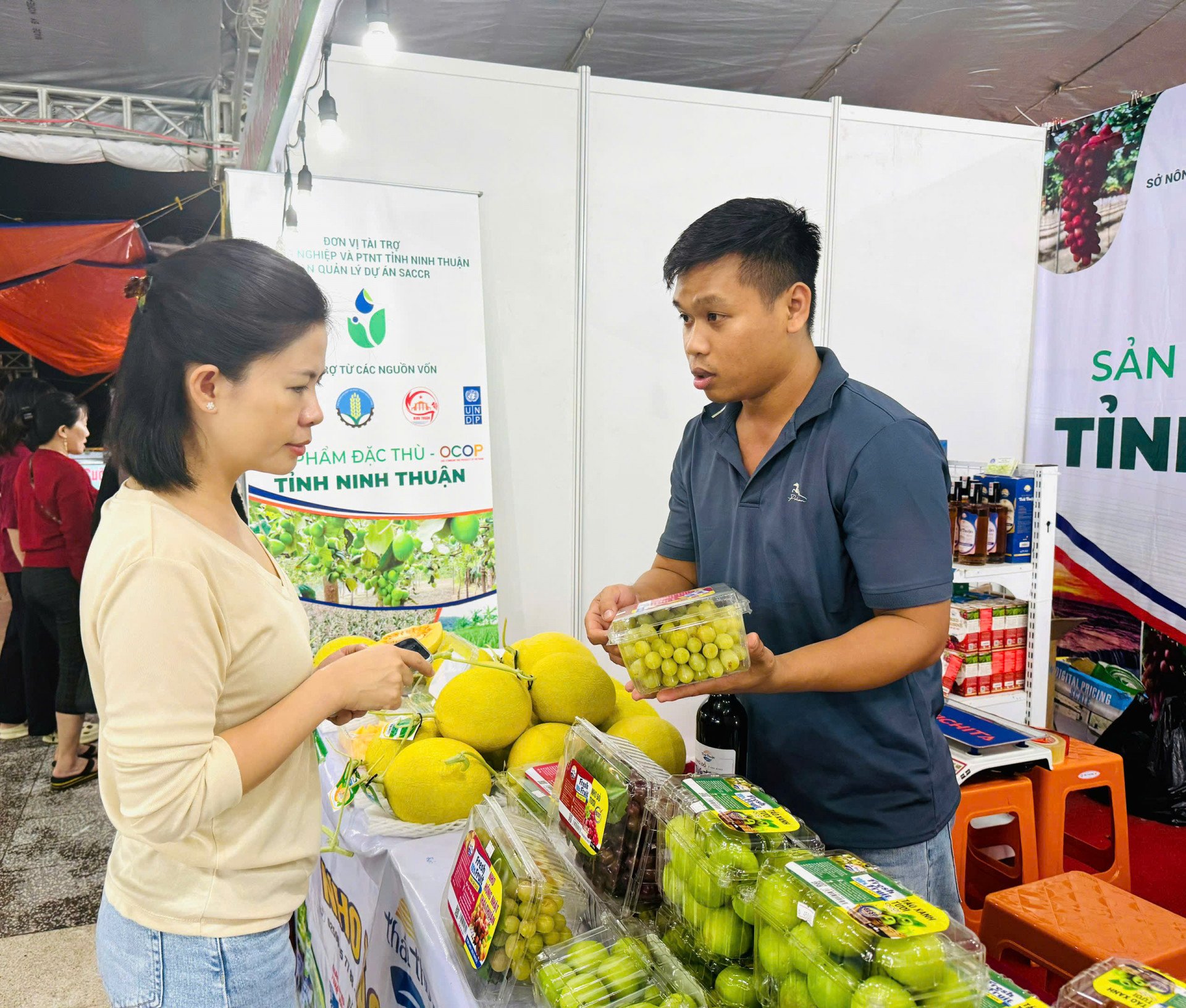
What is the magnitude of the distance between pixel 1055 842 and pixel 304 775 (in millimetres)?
2380

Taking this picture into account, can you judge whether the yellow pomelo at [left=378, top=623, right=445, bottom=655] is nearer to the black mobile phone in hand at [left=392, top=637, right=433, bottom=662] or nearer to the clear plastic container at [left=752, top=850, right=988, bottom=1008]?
the black mobile phone in hand at [left=392, top=637, right=433, bottom=662]

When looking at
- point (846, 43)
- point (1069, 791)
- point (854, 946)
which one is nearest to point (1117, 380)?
point (1069, 791)

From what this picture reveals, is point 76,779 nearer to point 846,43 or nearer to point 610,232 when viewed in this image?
point 610,232

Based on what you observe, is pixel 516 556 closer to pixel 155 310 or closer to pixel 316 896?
pixel 316 896

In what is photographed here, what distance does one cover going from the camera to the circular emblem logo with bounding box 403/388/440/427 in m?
3.14

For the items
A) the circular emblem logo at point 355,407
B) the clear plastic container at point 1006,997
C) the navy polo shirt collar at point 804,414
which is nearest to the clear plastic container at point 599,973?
the clear plastic container at point 1006,997

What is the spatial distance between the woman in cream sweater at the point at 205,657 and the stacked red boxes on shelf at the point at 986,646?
243 cm

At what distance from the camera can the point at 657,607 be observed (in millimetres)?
1169

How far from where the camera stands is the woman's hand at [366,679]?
3.40 ft

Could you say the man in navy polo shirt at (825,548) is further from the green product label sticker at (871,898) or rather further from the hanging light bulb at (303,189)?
the hanging light bulb at (303,189)

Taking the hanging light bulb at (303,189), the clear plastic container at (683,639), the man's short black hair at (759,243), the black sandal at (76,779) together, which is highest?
the hanging light bulb at (303,189)

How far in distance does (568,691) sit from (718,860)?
25.4 inches

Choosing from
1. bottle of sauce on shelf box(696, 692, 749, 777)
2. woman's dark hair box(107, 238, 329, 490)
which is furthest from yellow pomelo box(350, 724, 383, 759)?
woman's dark hair box(107, 238, 329, 490)

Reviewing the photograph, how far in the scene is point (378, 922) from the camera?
1398 mm
